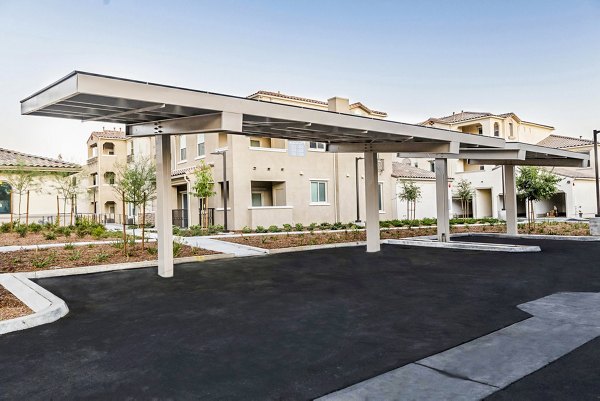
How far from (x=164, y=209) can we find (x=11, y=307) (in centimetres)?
380

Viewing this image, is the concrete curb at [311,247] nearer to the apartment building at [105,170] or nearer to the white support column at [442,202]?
the white support column at [442,202]

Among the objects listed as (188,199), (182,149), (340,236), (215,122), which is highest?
(182,149)

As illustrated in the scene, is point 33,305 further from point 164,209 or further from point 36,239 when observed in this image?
point 36,239

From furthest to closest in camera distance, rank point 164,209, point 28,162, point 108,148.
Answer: point 108,148 → point 28,162 → point 164,209

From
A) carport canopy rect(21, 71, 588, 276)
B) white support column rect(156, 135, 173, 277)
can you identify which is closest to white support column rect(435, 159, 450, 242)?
carport canopy rect(21, 71, 588, 276)

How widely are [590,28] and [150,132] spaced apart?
18.4m

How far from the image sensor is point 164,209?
10.2 metres

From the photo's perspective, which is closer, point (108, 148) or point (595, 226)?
point (595, 226)

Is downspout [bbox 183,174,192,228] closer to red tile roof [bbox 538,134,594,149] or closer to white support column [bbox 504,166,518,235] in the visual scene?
white support column [bbox 504,166,518,235]

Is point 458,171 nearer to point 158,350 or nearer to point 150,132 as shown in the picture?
point 150,132

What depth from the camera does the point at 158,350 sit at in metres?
5.14

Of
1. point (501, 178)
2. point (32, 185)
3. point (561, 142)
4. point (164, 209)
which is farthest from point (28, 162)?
point (561, 142)

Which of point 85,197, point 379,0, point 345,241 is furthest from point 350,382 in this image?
point 85,197

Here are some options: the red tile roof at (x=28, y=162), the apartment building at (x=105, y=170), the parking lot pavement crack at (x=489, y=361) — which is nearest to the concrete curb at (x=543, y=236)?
the parking lot pavement crack at (x=489, y=361)
